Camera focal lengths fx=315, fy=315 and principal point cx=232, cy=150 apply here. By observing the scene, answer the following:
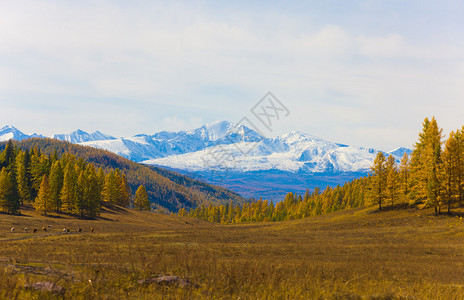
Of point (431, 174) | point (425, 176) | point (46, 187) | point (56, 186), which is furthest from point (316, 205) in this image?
point (46, 187)

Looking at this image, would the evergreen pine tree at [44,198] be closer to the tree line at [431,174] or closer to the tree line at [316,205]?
the tree line at [431,174]

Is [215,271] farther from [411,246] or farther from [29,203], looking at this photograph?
[29,203]

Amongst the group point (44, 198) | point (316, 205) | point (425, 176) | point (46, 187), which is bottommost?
point (316, 205)

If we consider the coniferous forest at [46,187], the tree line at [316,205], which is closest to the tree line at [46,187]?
the coniferous forest at [46,187]

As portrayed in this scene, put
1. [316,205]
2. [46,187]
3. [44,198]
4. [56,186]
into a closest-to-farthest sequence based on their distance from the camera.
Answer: [44,198] < [46,187] < [56,186] < [316,205]

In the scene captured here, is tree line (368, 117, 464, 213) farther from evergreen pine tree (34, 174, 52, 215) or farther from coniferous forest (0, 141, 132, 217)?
evergreen pine tree (34, 174, 52, 215)

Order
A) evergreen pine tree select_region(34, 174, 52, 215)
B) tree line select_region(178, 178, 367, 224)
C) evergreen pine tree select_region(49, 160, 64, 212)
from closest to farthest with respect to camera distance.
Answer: evergreen pine tree select_region(34, 174, 52, 215), evergreen pine tree select_region(49, 160, 64, 212), tree line select_region(178, 178, 367, 224)

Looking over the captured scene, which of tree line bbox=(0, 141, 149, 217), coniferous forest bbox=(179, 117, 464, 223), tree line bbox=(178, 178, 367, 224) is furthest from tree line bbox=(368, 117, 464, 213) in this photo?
tree line bbox=(0, 141, 149, 217)

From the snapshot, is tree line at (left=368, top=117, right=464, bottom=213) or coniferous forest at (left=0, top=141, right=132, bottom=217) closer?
tree line at (left=368, top=117, right=464, bottom=213)

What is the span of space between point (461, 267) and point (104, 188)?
342 feet

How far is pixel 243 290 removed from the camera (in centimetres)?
1063

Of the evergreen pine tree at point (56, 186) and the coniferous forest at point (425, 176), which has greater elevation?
the coniferous forest at point (425, 176)

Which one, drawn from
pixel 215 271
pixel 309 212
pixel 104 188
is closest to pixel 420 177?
pixel 215 271

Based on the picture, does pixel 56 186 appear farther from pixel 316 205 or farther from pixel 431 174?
pixel 316 205
